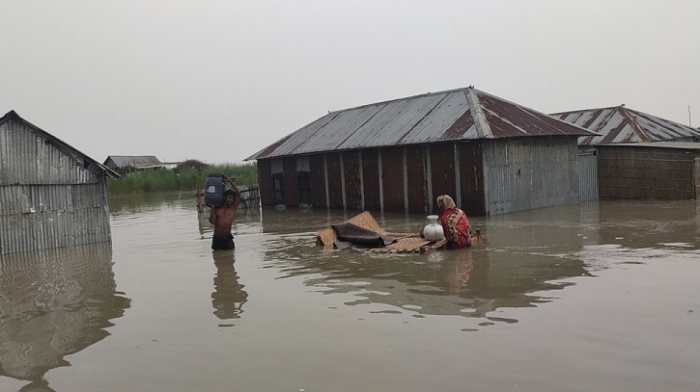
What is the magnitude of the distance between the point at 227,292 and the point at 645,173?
56.0 feet

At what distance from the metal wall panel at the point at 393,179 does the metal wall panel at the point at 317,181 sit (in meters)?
4.03

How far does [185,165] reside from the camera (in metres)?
57.1

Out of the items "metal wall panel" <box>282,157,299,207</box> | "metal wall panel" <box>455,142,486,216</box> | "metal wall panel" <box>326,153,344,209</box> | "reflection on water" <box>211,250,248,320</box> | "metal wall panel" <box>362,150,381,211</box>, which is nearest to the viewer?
"reflection on water" <box>211,250,248,320</box>

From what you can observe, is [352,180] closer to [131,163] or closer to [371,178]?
[371,178]

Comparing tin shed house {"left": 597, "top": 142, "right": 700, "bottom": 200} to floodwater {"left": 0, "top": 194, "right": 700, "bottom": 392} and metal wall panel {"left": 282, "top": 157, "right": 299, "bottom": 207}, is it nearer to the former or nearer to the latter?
floodwater {"left": 0, "top": 194, "right": 700, "bottom": 392}

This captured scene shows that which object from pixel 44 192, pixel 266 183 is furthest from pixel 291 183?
pixel 44 192

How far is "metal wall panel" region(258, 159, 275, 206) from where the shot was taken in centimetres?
2953

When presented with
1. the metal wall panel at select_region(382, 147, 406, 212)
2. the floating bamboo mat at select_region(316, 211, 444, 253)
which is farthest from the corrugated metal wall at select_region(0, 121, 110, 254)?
the metal wall panel at select_region(382, 147, 406, 212)

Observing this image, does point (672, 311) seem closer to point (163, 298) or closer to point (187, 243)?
point (163, 298)

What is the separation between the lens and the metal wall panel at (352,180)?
922 inches

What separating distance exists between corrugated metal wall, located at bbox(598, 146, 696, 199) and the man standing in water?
14.7 metres

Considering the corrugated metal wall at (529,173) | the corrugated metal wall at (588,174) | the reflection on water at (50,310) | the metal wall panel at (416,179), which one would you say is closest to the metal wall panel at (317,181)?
the metal wall panel at (416,179)

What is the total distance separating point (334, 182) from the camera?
2481cm

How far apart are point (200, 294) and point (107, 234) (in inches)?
343
